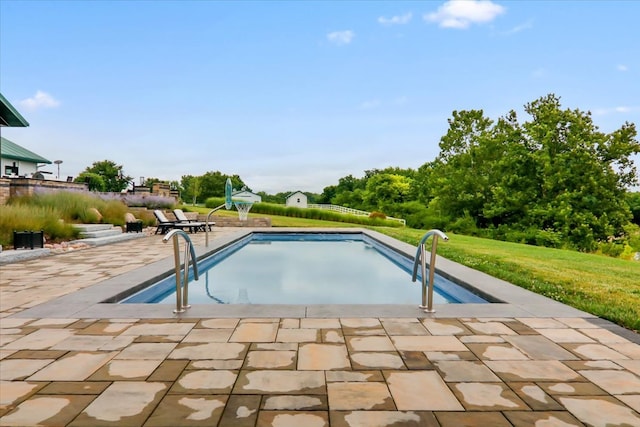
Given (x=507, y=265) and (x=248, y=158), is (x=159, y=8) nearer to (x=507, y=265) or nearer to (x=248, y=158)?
(x=507, y=265)

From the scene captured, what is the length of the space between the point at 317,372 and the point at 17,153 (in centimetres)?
4185

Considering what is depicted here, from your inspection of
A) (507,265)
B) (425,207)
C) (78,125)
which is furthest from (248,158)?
(507,265)

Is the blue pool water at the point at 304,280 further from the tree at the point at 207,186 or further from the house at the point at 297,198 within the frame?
the house at the point at 297,198

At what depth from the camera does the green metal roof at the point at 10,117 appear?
36.0 ft

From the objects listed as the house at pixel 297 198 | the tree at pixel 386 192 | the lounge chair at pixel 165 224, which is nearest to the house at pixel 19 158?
the lounge chair at pixel 165 224

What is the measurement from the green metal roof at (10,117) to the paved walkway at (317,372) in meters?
9.96

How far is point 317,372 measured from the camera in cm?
266

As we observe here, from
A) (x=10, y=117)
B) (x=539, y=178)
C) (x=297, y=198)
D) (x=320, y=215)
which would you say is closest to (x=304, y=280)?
(x=10, y=117)

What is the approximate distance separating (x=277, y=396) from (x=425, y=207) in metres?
41.1

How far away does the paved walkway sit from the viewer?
2119 millimetres

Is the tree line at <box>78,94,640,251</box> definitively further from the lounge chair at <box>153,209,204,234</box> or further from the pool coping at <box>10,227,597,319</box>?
the pool coping at <box>10,227,597,319</box>

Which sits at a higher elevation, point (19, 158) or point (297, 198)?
point (19, 158)

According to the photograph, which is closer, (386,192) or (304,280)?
(304,280)

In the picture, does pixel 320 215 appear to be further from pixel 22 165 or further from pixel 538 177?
pixel 22 165
